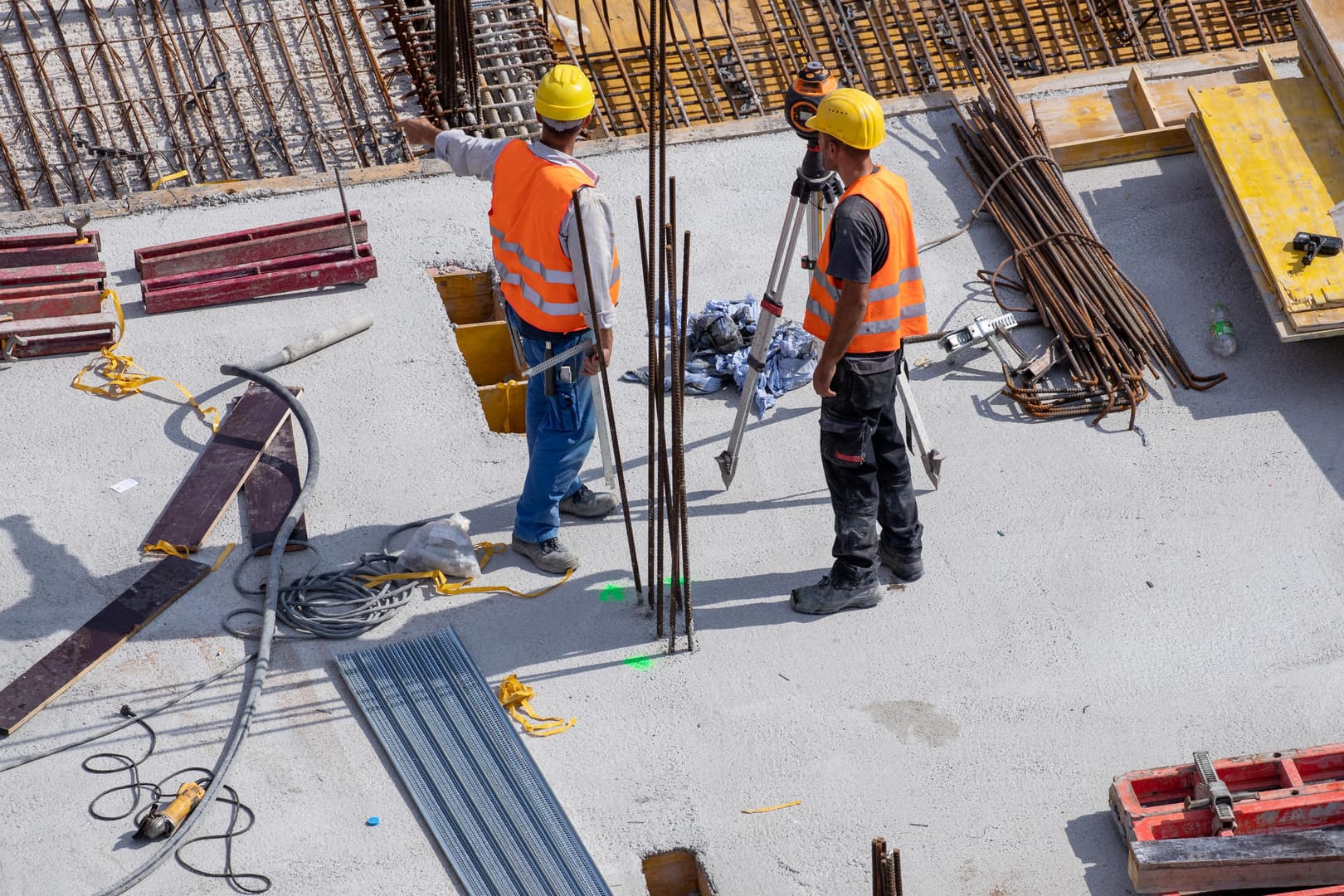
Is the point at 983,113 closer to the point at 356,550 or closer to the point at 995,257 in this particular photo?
the point at 995,257

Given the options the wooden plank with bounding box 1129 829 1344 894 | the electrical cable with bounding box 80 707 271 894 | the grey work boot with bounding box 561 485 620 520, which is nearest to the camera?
the wooden plank with bounding box 1129 829 1344 894

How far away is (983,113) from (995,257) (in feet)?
4.08

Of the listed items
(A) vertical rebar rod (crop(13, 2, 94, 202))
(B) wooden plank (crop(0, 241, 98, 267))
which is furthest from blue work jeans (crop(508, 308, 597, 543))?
Answer: (A) vertical rebar rod (crop(13, 2, 94, 202))

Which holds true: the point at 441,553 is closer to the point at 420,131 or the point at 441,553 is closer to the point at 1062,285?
the point at 420,131

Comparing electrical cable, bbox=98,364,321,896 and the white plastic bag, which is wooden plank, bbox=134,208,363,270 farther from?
the white plastic bag

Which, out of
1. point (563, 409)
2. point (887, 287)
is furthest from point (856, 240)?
point (563, 409)

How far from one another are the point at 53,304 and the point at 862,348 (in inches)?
182

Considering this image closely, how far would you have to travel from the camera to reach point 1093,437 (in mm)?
7152

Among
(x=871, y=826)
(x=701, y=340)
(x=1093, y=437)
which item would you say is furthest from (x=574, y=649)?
(x=1093, y=437)

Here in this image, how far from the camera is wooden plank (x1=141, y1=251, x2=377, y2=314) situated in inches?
306

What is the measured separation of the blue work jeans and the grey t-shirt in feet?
4.07

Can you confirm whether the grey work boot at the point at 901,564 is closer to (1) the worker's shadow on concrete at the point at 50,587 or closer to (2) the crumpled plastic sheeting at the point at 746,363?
(2) the crumpled plastic sheeting at the point at 746,363

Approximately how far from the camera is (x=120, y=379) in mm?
7297

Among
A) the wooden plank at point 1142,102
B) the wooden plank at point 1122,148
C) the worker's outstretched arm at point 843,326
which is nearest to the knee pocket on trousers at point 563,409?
the worker's outstretched arm at point 843,326
